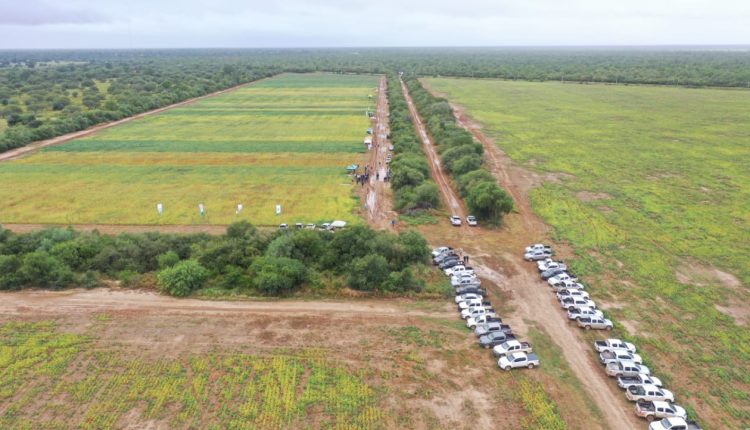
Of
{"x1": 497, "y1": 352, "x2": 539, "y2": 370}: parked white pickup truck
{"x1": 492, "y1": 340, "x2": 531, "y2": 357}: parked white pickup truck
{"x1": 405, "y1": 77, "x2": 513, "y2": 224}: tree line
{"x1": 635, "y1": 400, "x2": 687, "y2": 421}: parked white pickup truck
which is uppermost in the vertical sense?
{"x1": 405, "y1": 77, "x2": 513, "y2": 224}: tree line

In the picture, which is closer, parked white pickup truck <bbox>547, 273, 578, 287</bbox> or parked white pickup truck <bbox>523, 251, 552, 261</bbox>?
parked white pickup truck <bbox>547, 273, 578, 287</bbox>

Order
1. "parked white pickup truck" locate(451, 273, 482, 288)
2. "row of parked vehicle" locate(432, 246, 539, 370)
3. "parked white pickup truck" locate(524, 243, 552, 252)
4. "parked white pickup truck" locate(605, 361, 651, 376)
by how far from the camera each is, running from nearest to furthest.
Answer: "parked white pickup truck" locate(605, 361, 651, 376) → "row of parked vehicle" locate(432, 246, 539, 370) → "parked white pickup truck" locate(451, 273, 482, 288) → "parked white pickup truck" locate(524, 243, 552, 252)

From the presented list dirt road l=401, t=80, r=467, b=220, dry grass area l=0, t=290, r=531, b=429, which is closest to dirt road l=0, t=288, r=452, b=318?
dry grass area l=0, t=290, r=531, b=429

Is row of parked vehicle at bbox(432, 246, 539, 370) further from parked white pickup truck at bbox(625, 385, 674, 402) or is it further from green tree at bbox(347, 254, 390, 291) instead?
green tree at bbox(347, 254, 390, 291)

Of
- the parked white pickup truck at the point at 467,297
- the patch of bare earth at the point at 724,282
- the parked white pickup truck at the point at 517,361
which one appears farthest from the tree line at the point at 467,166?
the parked white pickup truck at the point at 517,361

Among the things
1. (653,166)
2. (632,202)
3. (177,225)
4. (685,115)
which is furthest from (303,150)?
(685,115)

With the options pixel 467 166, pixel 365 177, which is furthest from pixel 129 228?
pixel 467 166

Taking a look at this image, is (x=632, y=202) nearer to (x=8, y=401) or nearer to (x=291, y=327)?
(x=291, y=327)

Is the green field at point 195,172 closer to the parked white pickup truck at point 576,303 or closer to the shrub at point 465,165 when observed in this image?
the shrub at point 465,165

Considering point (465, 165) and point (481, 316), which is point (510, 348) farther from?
point (465, 165)
